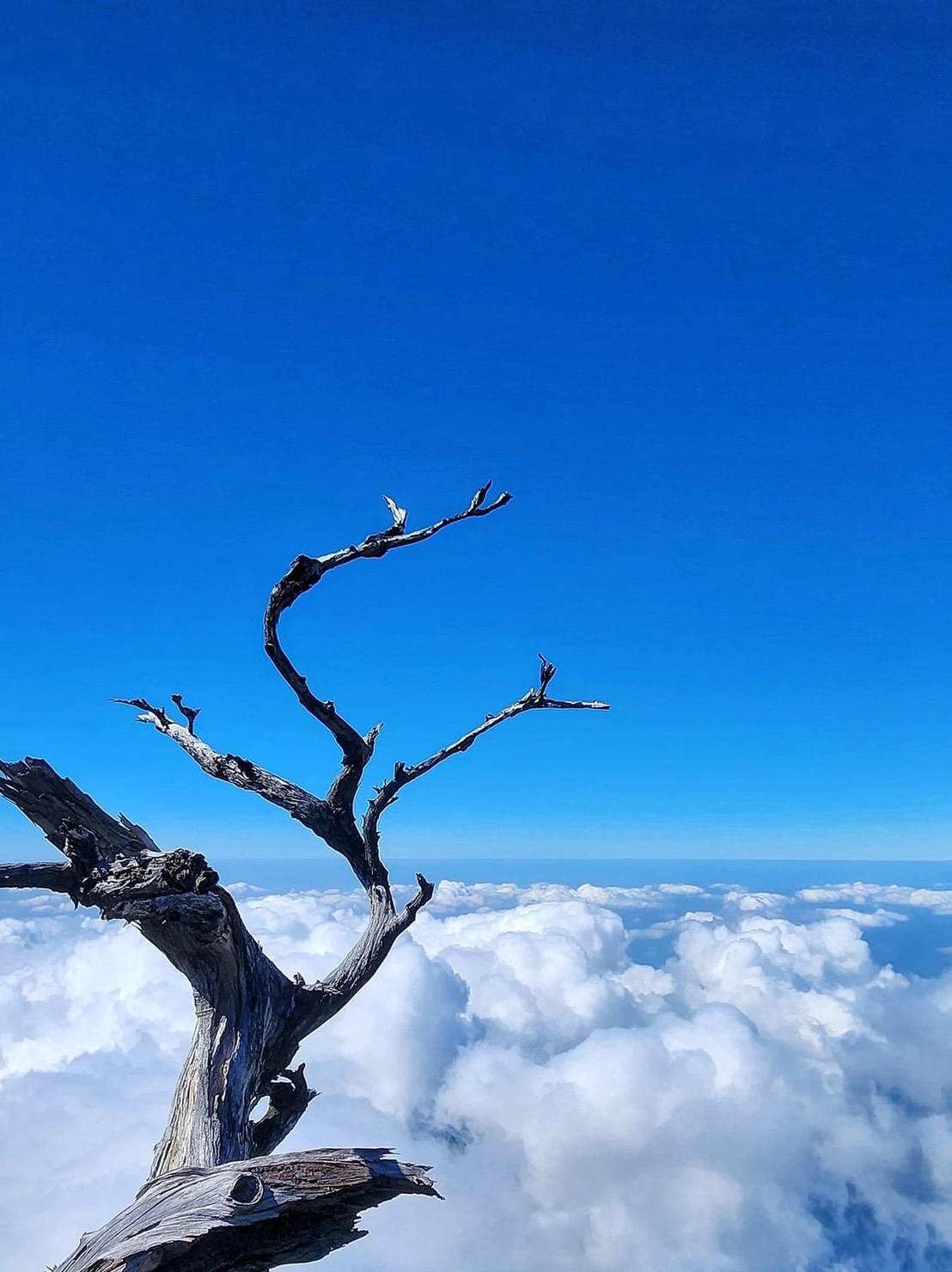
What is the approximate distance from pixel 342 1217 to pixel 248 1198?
673 millimetres

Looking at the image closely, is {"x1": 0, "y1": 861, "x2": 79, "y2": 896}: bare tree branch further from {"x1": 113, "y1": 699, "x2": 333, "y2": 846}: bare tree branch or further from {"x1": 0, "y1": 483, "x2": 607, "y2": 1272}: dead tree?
{"x1": 113, "y1": 699, "x2": 333, "y2": 846}: bare tree branch

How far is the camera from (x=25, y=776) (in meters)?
8.38

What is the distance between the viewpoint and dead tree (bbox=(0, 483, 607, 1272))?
527 cm

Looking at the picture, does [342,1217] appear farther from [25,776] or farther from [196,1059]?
[25,776]

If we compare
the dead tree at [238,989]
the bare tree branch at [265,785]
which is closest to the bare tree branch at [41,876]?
the dead tree at [238,989]

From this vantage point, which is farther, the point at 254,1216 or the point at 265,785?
the point at 265,785

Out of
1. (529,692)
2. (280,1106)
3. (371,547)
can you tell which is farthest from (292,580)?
(280,1106)

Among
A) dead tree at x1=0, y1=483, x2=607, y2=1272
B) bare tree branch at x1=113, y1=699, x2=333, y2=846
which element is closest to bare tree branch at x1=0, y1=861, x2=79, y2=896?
dead tree at x1=0, y1=483, x2=607, y2=1272

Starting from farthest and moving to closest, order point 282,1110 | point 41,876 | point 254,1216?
point 282,1110 → point 41,876 → point 254,1216

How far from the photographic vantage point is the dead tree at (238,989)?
5266 millimetres

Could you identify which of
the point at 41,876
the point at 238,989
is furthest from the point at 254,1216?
the point at 41,876

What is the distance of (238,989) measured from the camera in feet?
27.9

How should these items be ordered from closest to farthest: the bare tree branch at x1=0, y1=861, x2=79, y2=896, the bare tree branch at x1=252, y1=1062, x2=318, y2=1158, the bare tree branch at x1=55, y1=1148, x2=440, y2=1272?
the bare tree branch at x1=55, y1=1148, x2=440, y2=1272, the bare tree branch at x1=0, y1=861, x2=79, y2=896, the bare tree branch at x1=252, y1=1062, x2=318, y2=1158

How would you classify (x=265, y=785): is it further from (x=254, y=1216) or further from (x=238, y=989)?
(x=254, y=1216)
